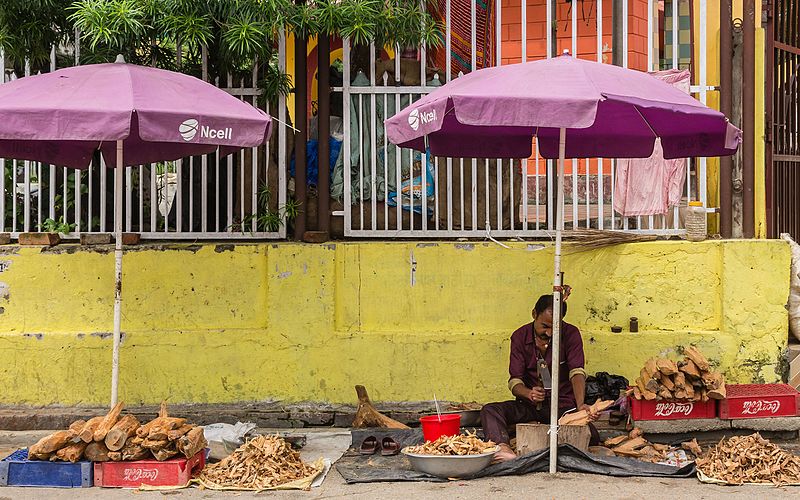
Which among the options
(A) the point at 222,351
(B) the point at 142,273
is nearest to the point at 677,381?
(A) the point at 222,351

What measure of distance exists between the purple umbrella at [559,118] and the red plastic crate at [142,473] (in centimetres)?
229

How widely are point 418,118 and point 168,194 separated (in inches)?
117

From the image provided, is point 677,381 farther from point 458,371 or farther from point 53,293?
point 53,293

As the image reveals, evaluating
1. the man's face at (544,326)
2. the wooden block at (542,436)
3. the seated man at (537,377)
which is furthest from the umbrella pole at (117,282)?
the man's face at (544,326)

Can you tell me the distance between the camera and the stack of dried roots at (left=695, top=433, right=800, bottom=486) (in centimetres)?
557

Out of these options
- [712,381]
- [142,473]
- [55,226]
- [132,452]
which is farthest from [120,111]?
[712,381]

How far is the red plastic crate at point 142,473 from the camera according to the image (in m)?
5.60

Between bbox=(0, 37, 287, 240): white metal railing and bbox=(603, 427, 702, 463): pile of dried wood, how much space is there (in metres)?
3.11

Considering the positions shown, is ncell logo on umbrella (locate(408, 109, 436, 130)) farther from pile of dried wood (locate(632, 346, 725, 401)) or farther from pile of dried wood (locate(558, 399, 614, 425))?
pile of dried wood (locate(632, 346, 725, 401))

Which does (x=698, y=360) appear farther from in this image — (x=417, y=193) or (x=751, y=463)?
(x=417, y=193)

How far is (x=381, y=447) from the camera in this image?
6.37 metres

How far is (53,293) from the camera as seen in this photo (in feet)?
23.8

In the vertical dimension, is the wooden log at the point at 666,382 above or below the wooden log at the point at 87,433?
above

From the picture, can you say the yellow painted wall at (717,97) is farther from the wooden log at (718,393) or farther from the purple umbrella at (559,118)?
the wooden log at (718,393)
